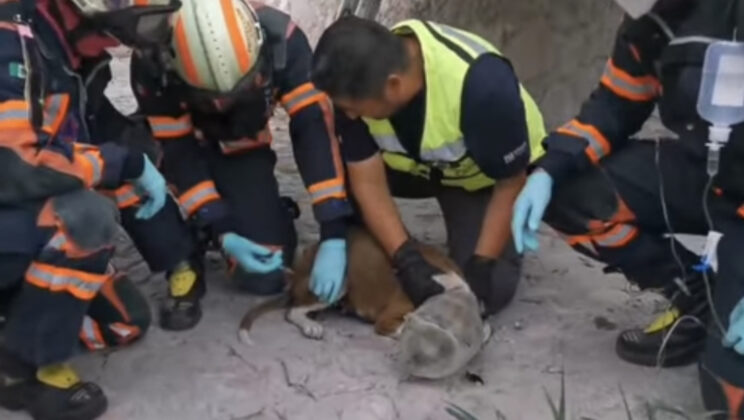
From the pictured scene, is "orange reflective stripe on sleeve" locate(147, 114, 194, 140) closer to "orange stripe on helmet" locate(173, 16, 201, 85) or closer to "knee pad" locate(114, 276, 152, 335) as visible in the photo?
"orange stripe on helmet" locate(173, 16, 201, 85)

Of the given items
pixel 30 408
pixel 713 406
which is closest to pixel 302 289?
pixel 30 408

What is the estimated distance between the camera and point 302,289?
328 cm

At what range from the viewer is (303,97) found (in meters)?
3.31

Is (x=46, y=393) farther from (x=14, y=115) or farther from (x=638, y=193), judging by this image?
(x=638, y=193)

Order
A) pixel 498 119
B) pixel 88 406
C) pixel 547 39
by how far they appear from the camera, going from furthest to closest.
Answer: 1. pixel 547 39
2. pixel 498 119
3. pixel 88 406

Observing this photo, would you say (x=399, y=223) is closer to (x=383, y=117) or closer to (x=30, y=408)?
(x=383, y=117)

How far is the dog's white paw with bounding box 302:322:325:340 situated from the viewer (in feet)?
10.4

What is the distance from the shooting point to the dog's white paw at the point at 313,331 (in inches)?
A: 124

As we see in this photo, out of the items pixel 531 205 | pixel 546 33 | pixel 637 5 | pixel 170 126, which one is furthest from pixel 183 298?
pixel 546 33

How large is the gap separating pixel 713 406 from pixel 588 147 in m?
0.61

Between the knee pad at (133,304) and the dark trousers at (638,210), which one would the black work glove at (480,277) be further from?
the knee pad at (133,304)

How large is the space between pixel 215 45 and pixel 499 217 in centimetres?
73

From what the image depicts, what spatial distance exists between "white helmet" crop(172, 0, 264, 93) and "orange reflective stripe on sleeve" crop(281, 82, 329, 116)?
0.58ft

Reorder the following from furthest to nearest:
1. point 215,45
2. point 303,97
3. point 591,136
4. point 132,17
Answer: point 303,97, point 215,45, point 591,136, point 132,17
